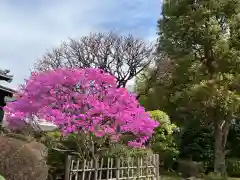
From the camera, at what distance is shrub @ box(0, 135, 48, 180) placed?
7035mm

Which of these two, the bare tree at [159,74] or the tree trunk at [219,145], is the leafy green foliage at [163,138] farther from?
the bare tree at [159,74]

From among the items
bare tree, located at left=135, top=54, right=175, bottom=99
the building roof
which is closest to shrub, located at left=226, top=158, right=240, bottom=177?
bare tree, located at left=135, top=54, right=175, bottom=99

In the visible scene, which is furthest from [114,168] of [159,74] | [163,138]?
[159,74]

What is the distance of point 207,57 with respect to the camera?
741 inches

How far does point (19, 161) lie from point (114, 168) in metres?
3.15

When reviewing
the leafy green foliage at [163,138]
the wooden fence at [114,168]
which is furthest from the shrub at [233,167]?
the wooden fence at [114,168]

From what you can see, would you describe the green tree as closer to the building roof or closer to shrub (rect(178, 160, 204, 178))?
shrub (rect(178, 160, 204, 178))

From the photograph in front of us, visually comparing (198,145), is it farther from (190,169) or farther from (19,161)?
(19,161)

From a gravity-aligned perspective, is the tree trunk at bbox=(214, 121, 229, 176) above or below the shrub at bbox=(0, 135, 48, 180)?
above

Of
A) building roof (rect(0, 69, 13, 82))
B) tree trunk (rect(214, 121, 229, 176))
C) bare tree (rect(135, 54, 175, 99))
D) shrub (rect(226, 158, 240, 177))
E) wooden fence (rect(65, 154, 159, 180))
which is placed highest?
Answer: bare tree (rect(135, 54, 175, 99))

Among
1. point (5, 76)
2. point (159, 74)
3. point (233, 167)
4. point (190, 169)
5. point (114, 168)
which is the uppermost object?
point (159, 74)

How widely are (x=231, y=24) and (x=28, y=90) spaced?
41.3ft

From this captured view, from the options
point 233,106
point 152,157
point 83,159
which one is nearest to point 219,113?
point 233,106

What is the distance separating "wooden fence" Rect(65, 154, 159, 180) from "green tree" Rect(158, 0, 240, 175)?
23.5 ft
